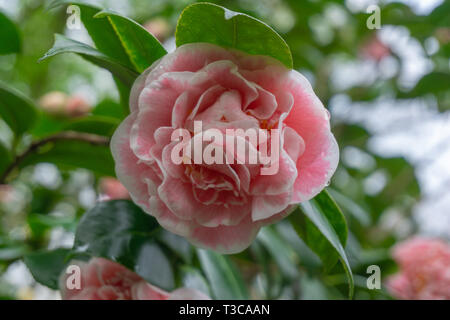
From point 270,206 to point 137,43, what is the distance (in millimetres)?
262

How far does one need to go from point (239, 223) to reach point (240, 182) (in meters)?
0.06

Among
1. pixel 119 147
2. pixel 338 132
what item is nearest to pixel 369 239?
pixel 338 132

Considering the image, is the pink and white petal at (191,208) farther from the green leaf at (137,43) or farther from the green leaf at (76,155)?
the green leaf at (76,155)

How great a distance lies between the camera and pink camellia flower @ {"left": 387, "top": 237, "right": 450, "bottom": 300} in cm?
100

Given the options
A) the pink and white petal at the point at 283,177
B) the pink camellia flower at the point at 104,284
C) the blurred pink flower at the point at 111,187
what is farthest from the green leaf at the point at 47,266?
the blurred pink flower at the point at 111,187

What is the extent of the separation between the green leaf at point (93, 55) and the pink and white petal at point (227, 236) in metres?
0.22

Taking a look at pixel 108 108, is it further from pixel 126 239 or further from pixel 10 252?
pixel 126 239

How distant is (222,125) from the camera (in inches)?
17.4

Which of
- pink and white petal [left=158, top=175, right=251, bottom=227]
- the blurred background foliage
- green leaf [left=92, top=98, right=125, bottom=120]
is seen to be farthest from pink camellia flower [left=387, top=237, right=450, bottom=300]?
green leaf [left=92, top=98, right=125, bottom=120]

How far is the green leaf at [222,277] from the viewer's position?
0.67m

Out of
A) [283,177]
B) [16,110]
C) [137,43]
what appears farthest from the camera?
[16,110]

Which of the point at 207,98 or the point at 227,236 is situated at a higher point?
the point at 207,98

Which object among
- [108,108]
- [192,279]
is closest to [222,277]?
[192,279]
